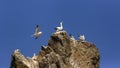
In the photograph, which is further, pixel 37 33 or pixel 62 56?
pixel 62 56

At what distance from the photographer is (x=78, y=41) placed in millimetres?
194625

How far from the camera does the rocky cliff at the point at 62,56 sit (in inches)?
7146

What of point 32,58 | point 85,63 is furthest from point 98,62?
point 32,58

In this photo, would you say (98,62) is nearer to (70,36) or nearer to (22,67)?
(70,36)

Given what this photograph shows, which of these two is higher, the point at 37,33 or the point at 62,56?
the point at 37,33

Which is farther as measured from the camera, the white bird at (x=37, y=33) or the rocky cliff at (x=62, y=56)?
the white bird at (x=37, y=33)

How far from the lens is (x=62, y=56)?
187 m

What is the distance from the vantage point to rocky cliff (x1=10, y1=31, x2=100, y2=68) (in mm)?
181500

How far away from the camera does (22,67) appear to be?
17962cm

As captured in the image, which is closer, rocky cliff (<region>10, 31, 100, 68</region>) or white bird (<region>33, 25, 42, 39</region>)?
rocky cliff (<region>10, 31, 100, 68</region>)

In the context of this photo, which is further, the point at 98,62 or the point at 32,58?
the point at 98,62

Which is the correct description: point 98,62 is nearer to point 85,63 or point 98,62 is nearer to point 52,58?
point 85,63

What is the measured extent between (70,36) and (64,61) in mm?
7643

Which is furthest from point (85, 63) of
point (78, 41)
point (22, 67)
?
point (22, 67)
